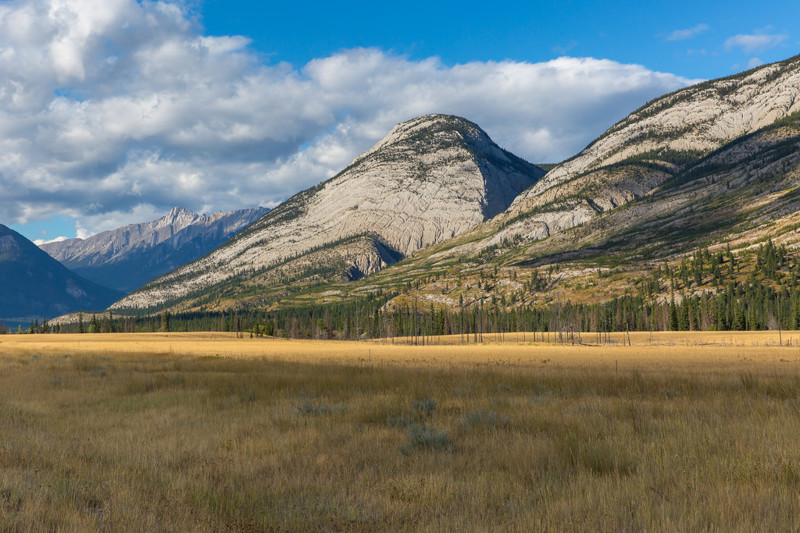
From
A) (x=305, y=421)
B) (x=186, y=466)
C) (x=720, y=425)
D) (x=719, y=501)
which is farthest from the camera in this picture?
(x=305, y=421)

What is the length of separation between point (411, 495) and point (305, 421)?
490cm

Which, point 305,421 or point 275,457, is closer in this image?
point 275,457

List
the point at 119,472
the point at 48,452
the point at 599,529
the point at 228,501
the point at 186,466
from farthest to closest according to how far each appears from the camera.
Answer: the point at 48,452 < the point at 186,466 < the point at 119,472 < the point at 228,501 < the point at 599,529

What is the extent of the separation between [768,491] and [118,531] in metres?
6.77

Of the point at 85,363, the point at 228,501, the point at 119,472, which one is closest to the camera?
the point at 228,501

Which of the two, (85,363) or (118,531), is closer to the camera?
(118,531)

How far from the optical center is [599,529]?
13.5 ft

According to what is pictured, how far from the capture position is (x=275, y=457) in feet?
22.3

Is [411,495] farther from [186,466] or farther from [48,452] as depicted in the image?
[48,452]

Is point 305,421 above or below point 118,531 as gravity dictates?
below

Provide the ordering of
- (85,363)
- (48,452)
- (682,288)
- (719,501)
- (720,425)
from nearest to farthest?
1. (719,501)
2. (48,452)
3. (720,425)
4. (85,363)
5. (682,288)

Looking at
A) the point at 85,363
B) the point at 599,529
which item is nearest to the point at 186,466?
the point at 599,529

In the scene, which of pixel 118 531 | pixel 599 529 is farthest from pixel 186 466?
pixel 599 529

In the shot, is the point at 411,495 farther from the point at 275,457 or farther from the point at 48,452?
the point at 48,452
